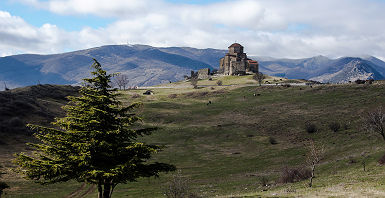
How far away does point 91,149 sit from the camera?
77.4 feet

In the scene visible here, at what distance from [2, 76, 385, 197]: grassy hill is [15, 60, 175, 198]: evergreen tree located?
12.8 meters

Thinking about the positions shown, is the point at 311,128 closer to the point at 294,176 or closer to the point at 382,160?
the point at 382,160

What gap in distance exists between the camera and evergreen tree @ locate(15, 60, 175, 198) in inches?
900

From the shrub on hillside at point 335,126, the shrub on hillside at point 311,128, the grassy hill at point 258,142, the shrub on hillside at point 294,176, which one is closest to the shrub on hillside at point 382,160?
the grassy hill at point 258,142

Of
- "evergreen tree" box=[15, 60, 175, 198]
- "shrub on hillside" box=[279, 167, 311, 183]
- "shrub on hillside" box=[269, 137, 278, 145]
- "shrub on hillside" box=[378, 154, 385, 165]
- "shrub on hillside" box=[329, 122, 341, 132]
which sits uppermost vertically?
"evergreen tree" box=[15, 60, 175, 198]

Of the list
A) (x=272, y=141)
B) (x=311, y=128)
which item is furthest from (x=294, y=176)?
(x=311, y=128)

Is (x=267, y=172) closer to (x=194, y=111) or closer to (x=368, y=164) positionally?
(x=368, y=164)

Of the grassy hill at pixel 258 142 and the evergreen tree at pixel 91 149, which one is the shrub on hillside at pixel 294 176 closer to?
the grassy hill at pixel 258 142

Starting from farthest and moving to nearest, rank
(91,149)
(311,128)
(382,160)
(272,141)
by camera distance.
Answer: (311,128), (272,141), (382,160), (91,149)

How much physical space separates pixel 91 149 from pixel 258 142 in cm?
5250

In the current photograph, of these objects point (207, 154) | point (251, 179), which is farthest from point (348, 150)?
point (207, 154)

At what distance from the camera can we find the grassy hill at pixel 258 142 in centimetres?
3753

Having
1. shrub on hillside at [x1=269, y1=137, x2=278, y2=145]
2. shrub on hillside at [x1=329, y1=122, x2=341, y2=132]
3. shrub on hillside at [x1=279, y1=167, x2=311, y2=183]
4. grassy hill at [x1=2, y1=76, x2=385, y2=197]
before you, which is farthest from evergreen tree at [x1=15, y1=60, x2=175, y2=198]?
shrub on hillside at [x1=329, y1=122, x2=341, y2=132]

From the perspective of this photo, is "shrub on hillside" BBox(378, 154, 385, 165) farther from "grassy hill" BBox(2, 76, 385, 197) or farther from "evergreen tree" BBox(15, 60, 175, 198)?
"evergreen tree" BBox(15, 60, 175, 198)
